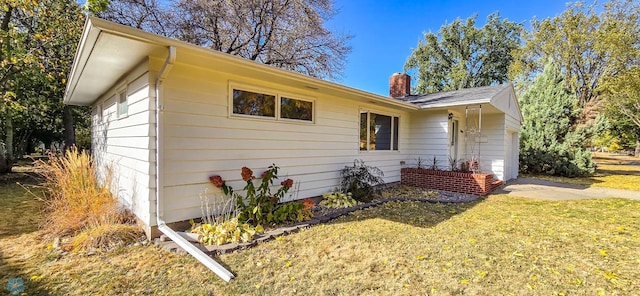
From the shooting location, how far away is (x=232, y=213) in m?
4.59

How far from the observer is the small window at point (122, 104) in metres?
5.02

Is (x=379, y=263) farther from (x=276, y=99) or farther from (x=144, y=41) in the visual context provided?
(x=144, y=41)

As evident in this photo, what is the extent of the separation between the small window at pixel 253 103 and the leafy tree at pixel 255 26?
21.4ft

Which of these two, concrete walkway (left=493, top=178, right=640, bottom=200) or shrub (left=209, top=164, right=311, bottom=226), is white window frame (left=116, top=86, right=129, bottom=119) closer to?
shrub (left=209, top=164, right=311, bottom=226)

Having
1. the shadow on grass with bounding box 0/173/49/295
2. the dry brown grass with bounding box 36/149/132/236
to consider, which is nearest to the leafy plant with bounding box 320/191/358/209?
the dry brown grass with bounding box 36/149/132/236

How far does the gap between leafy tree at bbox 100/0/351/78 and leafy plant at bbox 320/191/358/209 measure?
7.05 meters

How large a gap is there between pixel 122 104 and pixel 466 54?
91.0 feet

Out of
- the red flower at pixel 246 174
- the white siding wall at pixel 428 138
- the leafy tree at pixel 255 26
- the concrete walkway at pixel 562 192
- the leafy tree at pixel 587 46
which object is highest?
the leafy tree at pixel 587 46

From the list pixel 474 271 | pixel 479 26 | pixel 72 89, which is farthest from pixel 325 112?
pixel 479 26

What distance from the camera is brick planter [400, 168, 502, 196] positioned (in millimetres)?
7465

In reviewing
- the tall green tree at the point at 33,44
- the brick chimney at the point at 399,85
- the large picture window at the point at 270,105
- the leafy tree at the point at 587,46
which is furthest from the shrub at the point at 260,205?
the leafy tree at the point at 587,46

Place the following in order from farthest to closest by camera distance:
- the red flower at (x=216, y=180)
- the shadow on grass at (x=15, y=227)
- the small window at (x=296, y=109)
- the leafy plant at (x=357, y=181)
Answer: the leafy plant at (x=357, y=181), the small window at (x=296, y=109), the red flower at (x=216, y=180), the shadow on grass at (x=15, y=227)

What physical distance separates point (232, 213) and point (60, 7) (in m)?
9.17

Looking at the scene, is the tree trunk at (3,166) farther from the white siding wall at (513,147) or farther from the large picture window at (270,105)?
the white siding wall at (513,147)
